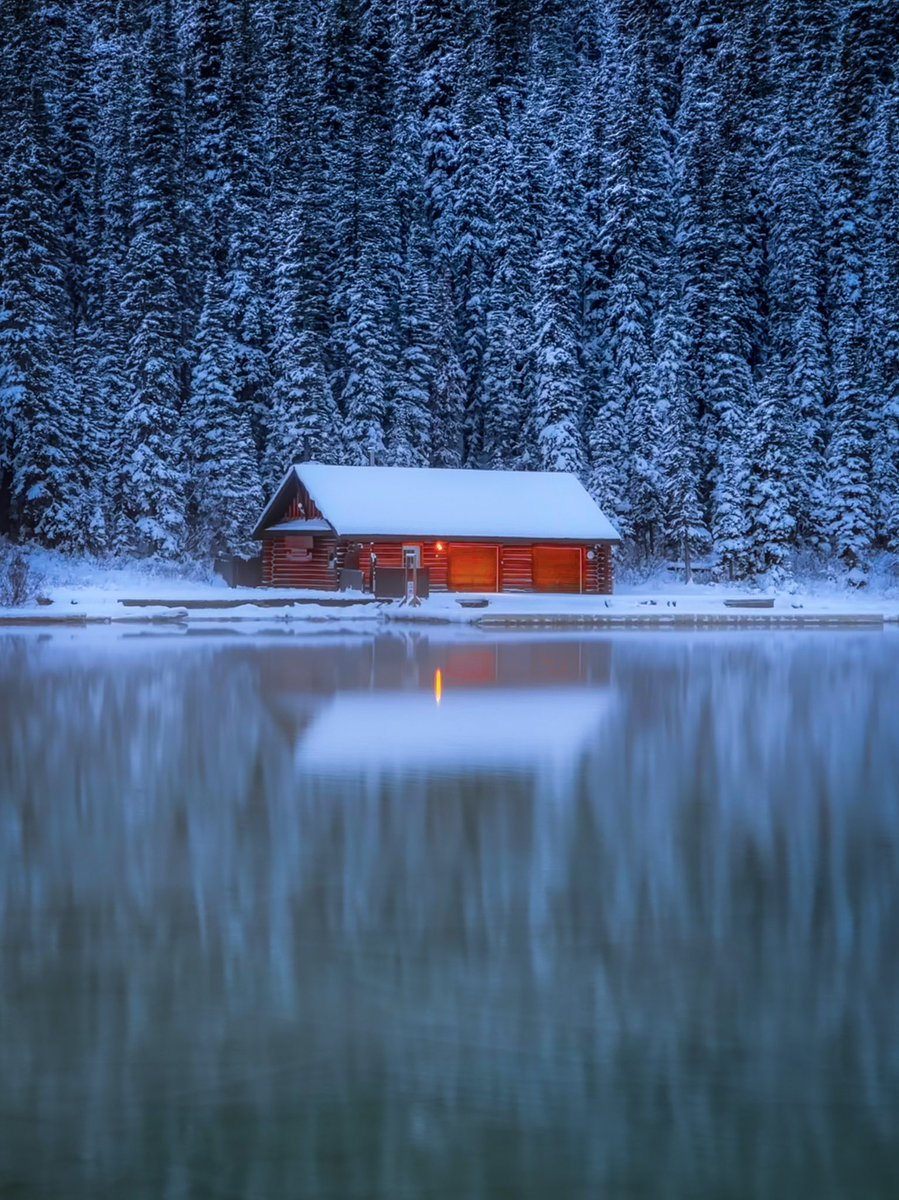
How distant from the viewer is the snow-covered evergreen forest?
61.9 meters

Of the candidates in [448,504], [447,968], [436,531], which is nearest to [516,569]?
[448,504]

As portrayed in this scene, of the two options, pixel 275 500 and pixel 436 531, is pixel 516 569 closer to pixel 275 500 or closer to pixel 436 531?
pixel 436 531

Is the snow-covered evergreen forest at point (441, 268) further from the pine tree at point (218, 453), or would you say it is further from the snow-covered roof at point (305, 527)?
the snow-covered roof at point (305, 527)

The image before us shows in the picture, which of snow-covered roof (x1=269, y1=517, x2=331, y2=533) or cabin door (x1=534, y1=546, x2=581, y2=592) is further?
cabin door (x1=534, y1=546, x2=581, y2=592)

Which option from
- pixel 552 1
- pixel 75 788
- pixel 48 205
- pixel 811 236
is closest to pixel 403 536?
pixel 48 205

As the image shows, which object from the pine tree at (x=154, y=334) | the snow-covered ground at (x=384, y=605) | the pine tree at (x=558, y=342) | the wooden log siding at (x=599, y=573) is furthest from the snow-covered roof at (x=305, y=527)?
the pine tree at (x=558, y=342)

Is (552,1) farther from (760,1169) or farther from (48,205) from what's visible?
(760,1169)

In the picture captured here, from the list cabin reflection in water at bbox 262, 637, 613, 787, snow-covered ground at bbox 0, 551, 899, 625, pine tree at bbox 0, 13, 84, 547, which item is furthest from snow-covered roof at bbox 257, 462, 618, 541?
cabin reflection in water at bbox 262, 637, 613, 787

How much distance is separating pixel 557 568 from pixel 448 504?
5.19m

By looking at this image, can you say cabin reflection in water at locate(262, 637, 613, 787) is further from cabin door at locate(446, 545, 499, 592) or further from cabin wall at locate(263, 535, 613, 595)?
cabin door at locate(446, 545, 499, 592)

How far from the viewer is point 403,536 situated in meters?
52.1

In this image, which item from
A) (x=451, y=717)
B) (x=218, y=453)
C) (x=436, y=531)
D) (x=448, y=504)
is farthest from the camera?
(x=218, y=453)

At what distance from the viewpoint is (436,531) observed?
53.1 m

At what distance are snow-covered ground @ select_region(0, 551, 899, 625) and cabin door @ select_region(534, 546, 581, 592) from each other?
7.88 feet
